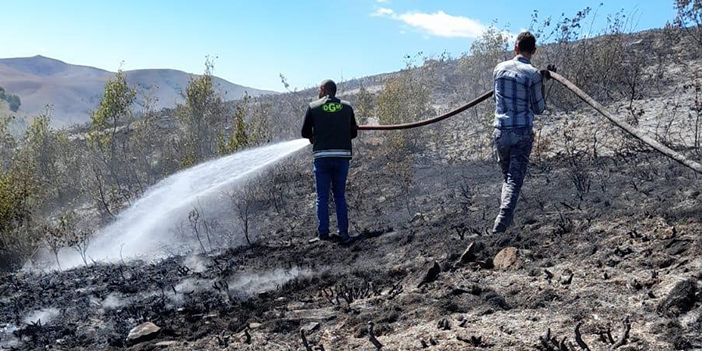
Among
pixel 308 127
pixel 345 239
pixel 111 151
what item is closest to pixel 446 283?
pixel 345 239

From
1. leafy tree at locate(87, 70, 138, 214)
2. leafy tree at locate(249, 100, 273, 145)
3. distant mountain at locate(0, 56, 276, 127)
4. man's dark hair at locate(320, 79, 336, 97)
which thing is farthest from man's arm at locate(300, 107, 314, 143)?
distant mountain at locate(0, 56, 276, 127)

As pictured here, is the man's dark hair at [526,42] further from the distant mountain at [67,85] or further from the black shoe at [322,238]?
the distant mountain at [67,85]

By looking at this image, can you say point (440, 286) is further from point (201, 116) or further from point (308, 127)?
point (201, 116)

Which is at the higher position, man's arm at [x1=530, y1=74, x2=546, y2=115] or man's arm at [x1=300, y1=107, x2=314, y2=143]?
man's arm at [x1=530, y1=74, x2=546, y2=115]

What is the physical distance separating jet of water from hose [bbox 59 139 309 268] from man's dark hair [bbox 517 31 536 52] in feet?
12.8

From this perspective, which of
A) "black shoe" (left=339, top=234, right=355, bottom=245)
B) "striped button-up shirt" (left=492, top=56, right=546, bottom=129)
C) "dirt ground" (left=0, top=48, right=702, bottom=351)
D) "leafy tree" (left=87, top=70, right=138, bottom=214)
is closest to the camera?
"dirt ground" (left=0, top=48, right=702, bottom=351)

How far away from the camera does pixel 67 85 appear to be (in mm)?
120750

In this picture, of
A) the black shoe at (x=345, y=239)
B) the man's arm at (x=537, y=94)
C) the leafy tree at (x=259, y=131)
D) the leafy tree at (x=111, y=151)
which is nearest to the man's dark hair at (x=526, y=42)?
the man's arm at (x=537, y=94)

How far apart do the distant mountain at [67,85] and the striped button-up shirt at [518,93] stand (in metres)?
79.3

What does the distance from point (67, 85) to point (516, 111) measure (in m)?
132

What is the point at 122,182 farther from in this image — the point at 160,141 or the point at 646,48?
the point at 646,48

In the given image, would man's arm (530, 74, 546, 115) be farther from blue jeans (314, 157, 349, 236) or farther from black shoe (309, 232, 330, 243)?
black shoe (309, 232, 330, 243)

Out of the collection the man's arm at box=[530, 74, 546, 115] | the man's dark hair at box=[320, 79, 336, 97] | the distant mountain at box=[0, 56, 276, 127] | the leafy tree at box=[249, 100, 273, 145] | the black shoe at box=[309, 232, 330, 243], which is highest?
the distant mountain at box=[0, 56, 276, 127]

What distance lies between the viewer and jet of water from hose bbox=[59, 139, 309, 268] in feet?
29.2
